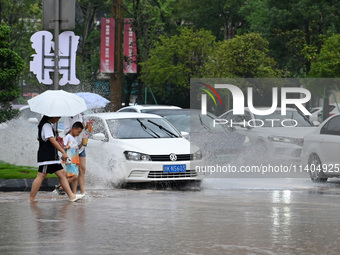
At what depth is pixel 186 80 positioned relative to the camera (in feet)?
148

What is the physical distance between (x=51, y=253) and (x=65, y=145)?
6.50 m

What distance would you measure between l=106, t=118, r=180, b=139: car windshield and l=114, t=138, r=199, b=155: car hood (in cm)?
44

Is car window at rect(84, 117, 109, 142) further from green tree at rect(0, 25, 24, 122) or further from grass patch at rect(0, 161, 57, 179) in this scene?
green tree at rect(0, 25, 24, 122)

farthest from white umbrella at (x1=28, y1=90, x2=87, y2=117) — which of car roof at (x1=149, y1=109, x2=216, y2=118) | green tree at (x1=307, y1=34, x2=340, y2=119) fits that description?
green tree at (x1=307, y1=34, x2=340, y2=119)

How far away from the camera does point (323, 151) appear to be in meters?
19.3

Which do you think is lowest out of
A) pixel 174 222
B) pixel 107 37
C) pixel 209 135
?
pixel 174 222

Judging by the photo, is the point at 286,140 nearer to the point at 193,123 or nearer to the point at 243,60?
the point at 193,123

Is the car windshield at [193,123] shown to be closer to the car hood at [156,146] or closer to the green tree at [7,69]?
the green tree at [7,69]

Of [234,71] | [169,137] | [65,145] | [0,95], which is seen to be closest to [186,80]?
[234,71]

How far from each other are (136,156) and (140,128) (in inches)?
62.1

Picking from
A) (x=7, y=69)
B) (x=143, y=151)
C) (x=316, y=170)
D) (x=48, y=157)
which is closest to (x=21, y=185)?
(x=143, y=151)

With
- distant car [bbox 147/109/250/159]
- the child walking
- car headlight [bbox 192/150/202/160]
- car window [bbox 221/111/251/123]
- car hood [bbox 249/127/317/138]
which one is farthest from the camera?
car window [bbox 221/111/251/123]

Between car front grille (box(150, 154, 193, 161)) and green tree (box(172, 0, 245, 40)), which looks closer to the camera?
car front grille (box(150, 154, 193, 161))

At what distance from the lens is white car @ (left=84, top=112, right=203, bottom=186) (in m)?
17.4
